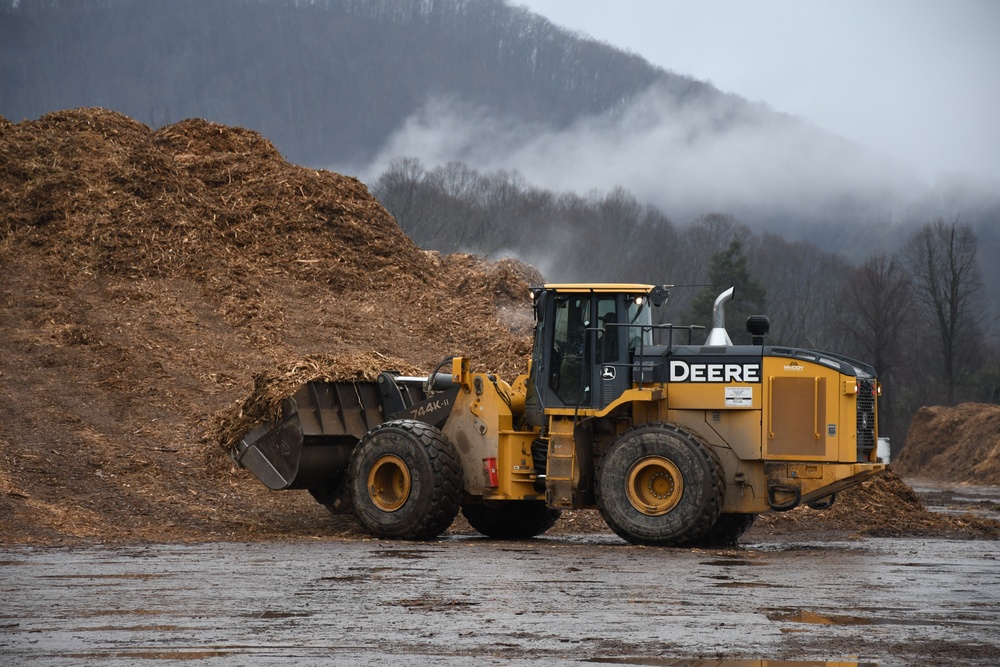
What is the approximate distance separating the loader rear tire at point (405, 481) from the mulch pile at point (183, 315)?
124 cm

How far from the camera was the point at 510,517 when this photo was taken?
699 inches

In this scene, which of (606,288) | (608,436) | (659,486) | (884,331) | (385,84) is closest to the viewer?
(659,486)

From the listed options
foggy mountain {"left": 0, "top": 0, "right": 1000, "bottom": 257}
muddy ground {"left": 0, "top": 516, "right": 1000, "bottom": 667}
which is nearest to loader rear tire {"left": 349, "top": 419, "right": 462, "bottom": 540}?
muddy ground {"left": 0, "top": 516, "right": 1000, "bottom": 667}

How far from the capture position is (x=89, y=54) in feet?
542

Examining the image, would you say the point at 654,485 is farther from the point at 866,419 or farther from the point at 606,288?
the point at 866,419

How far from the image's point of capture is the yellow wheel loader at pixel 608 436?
15.5 meters

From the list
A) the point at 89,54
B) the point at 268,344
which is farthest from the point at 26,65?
the point at 268,344

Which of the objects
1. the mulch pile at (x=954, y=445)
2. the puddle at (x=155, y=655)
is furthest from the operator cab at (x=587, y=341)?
the mulch pile at (x=954, y=445)

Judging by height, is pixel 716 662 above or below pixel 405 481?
below

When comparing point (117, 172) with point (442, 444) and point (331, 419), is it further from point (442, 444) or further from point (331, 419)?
point (442, 444)

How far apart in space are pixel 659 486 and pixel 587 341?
79.1 inches

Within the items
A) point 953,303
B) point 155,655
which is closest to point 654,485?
point 155,655

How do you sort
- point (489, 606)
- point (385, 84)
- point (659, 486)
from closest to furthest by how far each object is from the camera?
point (489, 606) → point (659, 486) → point (385, 84)

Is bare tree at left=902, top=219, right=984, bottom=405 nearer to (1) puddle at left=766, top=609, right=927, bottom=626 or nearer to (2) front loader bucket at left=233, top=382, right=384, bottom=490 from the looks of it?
(2) front loader bucket at left=233, top=382, right=384, bottom=490
